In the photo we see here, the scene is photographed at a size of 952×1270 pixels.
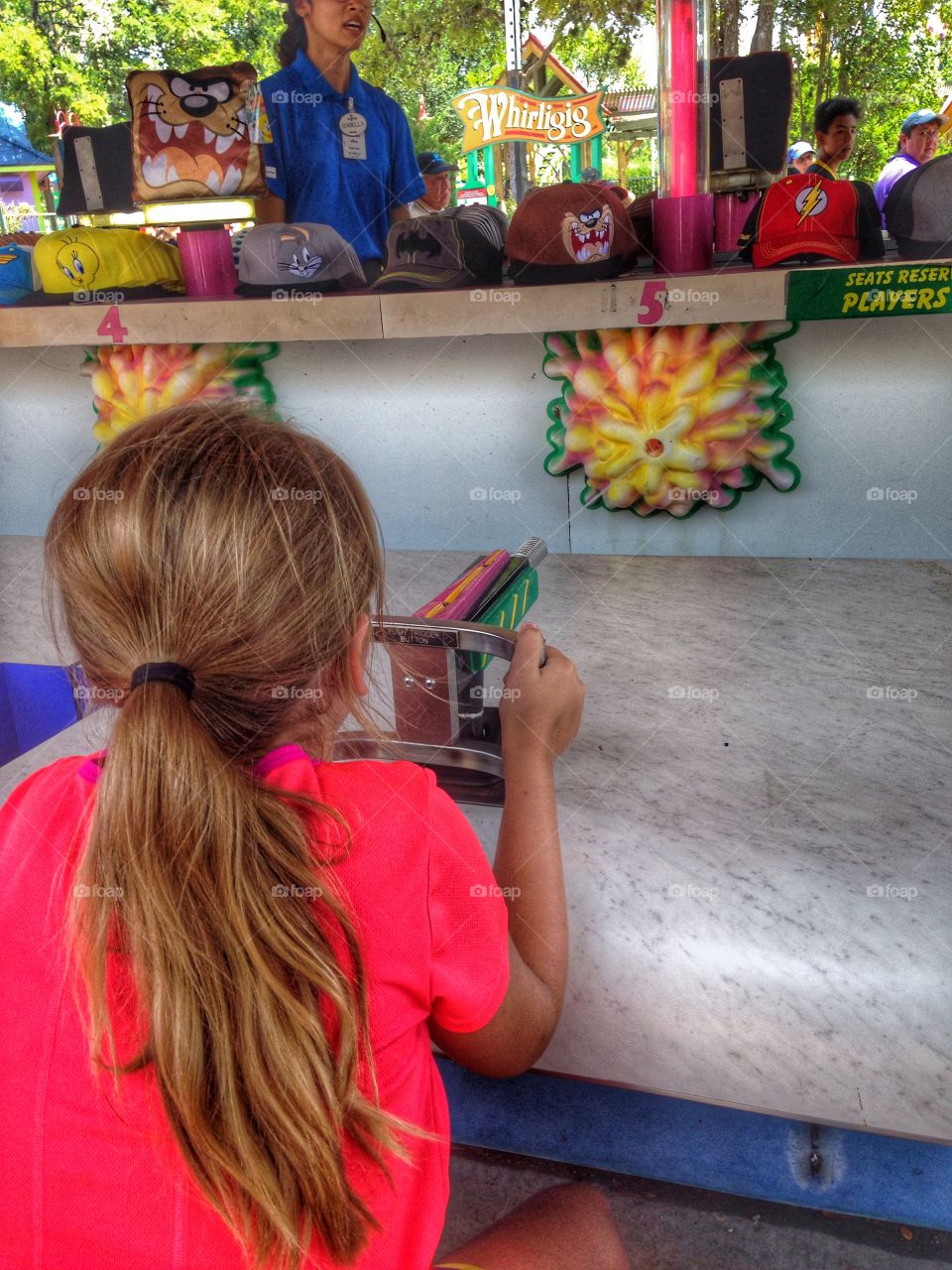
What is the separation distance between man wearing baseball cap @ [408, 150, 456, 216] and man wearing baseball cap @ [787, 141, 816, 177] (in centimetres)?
63

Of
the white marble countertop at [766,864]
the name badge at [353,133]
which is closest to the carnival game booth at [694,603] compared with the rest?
the white marble countertop at [766,864]

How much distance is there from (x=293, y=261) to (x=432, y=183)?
14.7 inches

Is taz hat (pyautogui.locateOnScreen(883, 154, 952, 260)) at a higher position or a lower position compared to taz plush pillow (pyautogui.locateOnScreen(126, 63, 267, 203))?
lower

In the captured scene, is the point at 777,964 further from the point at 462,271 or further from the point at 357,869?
the point at 462,271

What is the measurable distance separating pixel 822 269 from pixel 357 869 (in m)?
1.29

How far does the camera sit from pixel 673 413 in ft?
5.65

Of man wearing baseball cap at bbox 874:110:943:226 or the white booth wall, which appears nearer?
man wearing baseball cap at bbox 874:110:943:226

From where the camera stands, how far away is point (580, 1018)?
2.59 feet

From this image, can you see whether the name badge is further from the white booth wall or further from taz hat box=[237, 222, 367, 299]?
the white booth wall

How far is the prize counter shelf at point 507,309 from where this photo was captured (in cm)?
145

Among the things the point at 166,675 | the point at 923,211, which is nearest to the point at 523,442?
the point at 923,211

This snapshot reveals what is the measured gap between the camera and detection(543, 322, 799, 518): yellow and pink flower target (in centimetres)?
168

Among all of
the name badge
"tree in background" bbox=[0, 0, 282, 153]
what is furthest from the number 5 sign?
"tree in background" bbox=[0, 0, 282, 153]

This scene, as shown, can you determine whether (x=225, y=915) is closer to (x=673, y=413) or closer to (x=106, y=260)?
(x=673, y=413)
